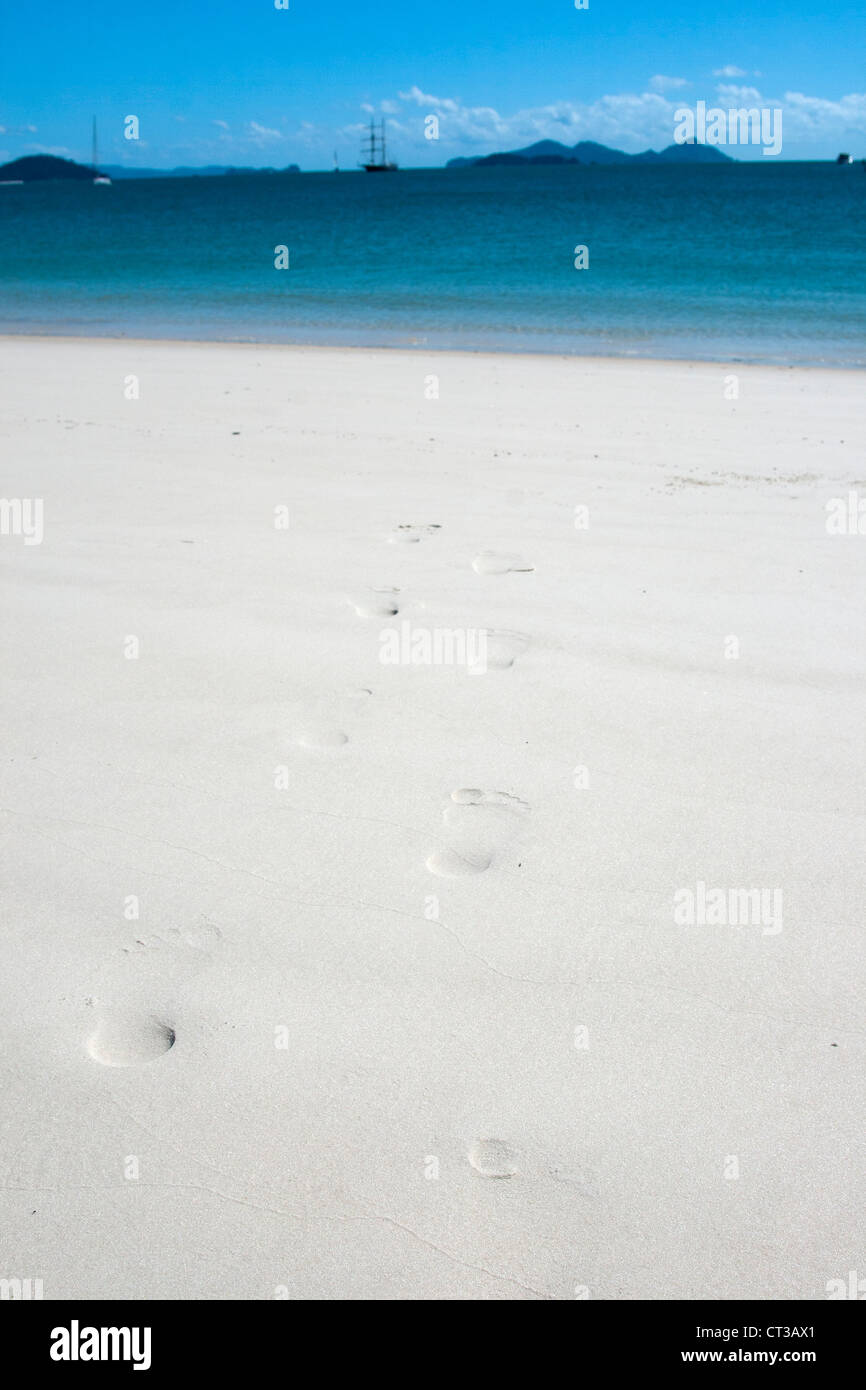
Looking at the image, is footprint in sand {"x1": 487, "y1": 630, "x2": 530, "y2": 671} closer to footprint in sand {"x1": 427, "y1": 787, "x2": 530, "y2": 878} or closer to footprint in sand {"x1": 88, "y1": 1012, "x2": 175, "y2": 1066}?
footprint in sand {"x1": 427, "y1": 787, "x2": 530, "y2": 878}

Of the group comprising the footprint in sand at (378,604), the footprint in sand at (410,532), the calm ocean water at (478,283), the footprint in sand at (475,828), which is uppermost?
the calm ocean water at (478,283)

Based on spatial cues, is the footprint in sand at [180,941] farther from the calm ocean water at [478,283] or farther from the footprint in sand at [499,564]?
the calm ocean water at [478,283]

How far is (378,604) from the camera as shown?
3682mm

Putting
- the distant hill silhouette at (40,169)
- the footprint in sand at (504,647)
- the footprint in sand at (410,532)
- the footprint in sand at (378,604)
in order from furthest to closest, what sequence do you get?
the distant hill silhouette at (40,169)
the footprint in sand at (410,532)
the footprint in sand at (378,604)
the footprint in sand at (504,647)

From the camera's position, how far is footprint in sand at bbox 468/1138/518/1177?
1589mm

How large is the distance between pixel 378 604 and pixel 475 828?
1476mm

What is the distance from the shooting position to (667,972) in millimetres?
2004

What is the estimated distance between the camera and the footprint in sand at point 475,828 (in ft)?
7.50

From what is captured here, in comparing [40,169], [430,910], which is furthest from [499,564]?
[40,169]

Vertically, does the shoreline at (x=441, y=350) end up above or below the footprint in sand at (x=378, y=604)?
above

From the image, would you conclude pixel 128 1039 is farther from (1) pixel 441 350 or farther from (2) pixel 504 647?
(1) pixel 441 350

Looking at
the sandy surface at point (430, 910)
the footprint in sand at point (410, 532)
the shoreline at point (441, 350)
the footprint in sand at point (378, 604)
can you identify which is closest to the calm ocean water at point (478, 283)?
the shoreline at point (441, 350)

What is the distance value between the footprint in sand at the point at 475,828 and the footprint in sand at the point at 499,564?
1.67m

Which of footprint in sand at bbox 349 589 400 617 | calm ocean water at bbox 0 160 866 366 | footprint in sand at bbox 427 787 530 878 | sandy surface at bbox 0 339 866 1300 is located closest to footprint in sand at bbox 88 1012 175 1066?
sandy surface at bbox 0 339 866 1300
